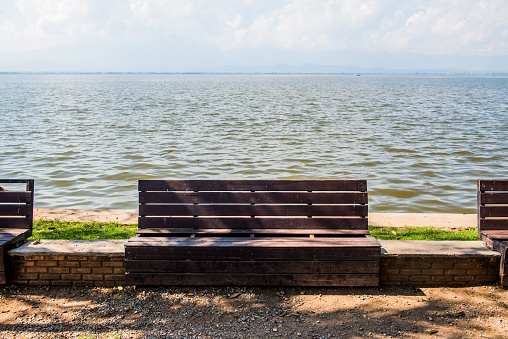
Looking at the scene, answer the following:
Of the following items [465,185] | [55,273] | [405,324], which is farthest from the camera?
[465,185]

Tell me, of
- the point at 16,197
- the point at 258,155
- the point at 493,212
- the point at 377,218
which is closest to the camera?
the point at 16,197

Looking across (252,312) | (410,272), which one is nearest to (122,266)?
(252,312)

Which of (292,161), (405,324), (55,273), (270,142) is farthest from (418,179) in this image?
(55,273)

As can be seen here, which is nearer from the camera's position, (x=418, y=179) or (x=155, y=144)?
(x=418, y=179)

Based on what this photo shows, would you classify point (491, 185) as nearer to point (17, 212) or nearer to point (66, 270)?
point (66, 270)

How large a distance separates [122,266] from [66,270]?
1.93ft

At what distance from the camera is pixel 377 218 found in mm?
8398

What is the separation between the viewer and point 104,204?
10.7 meters

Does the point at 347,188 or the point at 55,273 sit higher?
the point at 347,188

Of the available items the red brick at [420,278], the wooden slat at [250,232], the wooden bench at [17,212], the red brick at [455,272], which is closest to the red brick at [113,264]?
the wooden slat at [250,232]

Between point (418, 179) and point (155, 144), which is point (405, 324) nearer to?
point (418, 179)

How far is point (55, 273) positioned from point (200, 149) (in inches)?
535

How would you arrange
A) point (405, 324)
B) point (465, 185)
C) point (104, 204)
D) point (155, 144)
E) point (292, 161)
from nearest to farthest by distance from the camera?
point (405, 324)
point (104, 204)
point (465, 185)
point (292, 161)
point (155, 144)

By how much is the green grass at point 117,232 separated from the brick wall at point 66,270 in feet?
5.10
